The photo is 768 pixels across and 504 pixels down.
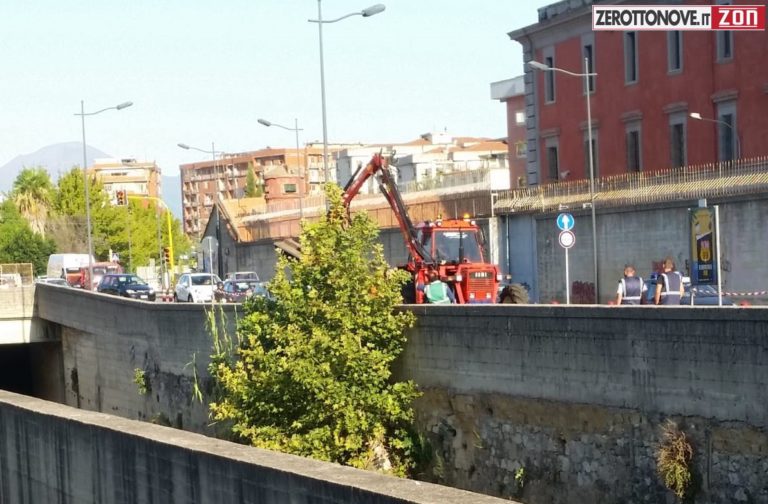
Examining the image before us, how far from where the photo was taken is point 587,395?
1586 centimetres

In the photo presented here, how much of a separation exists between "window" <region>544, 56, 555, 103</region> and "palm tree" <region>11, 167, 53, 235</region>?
6424 centimetres

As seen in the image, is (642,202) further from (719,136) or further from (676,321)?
(676,321)

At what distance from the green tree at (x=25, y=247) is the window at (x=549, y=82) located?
6093 cm

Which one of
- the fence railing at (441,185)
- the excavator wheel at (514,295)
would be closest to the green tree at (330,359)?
the excavator wheel at (514,295)

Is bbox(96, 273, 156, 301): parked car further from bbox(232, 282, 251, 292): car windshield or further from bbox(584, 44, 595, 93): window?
bbox(584, 44, 595, 93): window

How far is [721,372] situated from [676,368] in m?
0.72

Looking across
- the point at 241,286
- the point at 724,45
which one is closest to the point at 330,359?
the point at 724,45

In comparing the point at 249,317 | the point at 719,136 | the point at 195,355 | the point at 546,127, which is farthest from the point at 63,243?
the point at 249,317

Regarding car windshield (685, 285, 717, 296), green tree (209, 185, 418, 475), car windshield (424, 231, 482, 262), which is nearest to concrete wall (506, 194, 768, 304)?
car windshield (685, 285, 717, 296)

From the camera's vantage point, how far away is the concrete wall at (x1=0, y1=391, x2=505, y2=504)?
30.4 ft

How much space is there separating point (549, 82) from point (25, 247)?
6221 centimetres

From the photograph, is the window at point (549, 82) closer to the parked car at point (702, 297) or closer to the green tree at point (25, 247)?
the parked car at point (702, 297)

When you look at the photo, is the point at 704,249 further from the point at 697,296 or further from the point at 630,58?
the point at 630,58

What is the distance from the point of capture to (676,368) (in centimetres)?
1434
